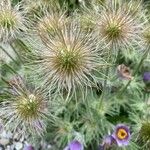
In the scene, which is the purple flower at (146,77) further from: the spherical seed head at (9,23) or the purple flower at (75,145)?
the spherical seed head at (9,23)

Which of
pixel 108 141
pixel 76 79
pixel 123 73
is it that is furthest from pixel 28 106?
pixel 123 73

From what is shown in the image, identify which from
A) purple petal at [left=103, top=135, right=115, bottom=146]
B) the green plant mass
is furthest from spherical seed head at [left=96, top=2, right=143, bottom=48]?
purple petal at [left=103, top=135, right=115, bottom=146]

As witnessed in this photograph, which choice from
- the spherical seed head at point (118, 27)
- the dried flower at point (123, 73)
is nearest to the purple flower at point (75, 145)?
the dried flower at point (123, 73)

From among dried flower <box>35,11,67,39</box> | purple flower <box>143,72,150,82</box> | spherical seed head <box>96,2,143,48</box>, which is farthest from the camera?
purple flower <box>143,72,150,82</box>

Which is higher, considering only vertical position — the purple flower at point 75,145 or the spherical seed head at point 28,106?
the spherical seed head at point 28,106

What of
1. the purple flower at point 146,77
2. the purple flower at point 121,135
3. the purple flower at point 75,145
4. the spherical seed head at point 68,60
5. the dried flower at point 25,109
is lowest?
the purple flower at point 75,145

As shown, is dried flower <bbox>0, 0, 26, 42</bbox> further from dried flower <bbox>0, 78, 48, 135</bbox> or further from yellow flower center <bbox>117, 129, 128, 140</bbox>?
yellow flower center <bbox>117, 129, 128, 140</bbox>

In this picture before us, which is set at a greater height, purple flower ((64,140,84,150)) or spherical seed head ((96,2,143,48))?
spherical seed head ((96,2,143,48))

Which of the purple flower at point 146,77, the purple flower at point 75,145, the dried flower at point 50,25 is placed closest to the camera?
the purple flower at point 75,145
